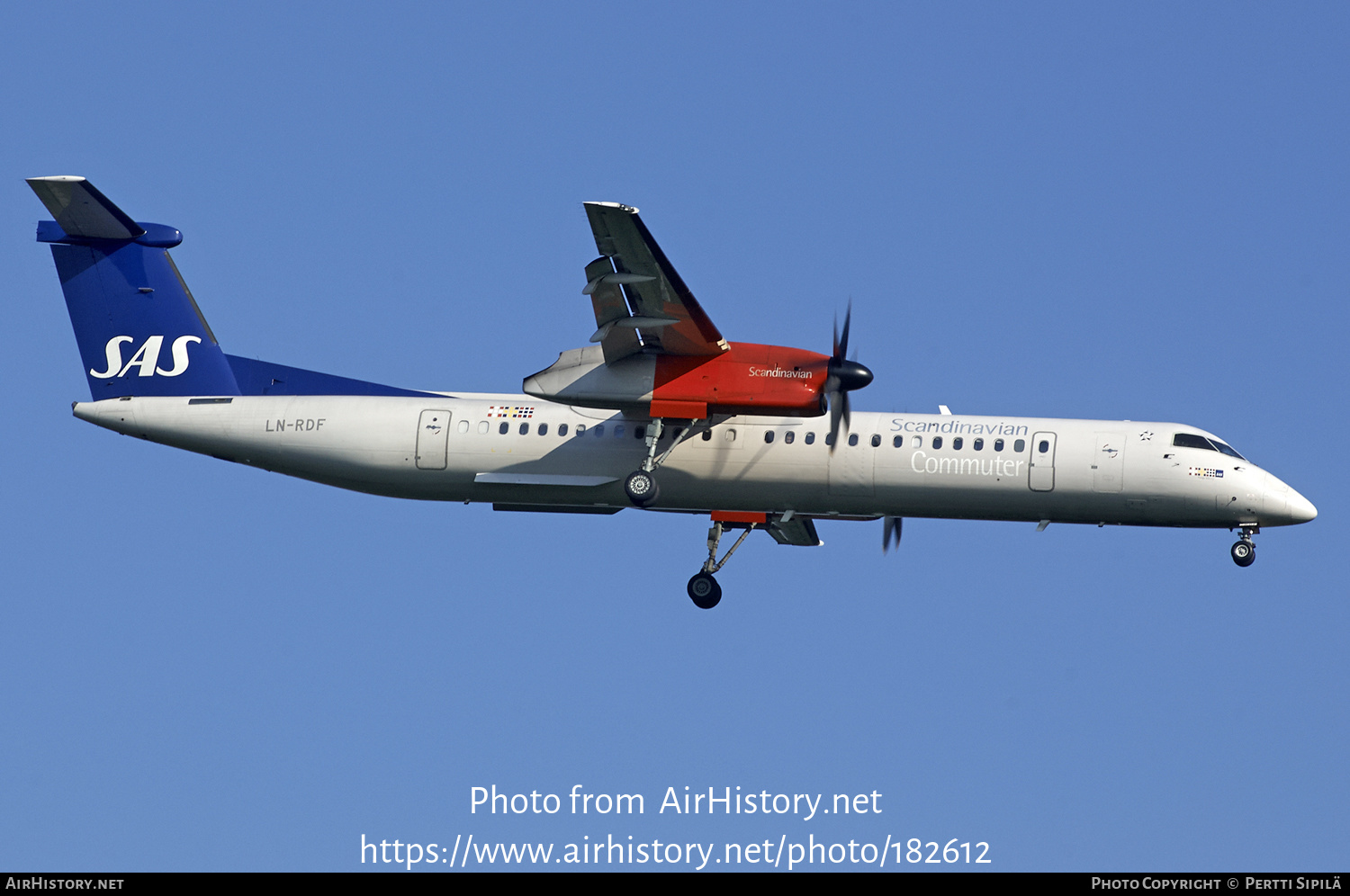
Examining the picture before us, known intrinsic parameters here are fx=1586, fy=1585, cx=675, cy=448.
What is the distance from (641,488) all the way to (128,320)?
1001 cm

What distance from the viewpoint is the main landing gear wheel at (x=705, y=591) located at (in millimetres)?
28094

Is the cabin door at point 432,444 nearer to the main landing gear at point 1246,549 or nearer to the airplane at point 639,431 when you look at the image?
the airplane at point 639,431

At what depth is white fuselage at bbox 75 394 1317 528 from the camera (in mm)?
25625

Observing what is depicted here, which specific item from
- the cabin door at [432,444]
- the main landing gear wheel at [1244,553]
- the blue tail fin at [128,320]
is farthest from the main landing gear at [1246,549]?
the blue tail fin at [128,320]

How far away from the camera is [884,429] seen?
26.4m

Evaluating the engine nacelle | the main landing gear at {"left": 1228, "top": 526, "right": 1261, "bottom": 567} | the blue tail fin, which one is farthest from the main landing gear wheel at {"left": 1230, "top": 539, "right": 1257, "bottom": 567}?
the blue tail fin

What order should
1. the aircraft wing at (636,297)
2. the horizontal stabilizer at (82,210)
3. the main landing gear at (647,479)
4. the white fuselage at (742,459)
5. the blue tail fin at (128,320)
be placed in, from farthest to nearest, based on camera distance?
1. the blue tail fin at (128,320)
2. the horizontal stabilizer at (82,210)
3. the main landing gear at (647,479)
4. the white fuselage at (742,459)
5. the aircraft wing at (636,297)

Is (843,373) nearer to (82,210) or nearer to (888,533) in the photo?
(888,533)

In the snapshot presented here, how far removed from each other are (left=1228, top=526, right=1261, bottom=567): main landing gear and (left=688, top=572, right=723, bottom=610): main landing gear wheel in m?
8.68

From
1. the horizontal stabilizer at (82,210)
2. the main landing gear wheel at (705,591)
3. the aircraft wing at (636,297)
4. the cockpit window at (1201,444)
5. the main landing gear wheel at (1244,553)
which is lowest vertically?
the main landing gear wheel at (705,591)

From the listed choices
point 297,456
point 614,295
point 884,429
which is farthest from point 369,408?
point 884,429

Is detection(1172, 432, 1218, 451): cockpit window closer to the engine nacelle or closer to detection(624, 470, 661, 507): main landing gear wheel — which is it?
the engine nacelle

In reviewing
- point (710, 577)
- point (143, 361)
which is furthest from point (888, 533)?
point (143, 361)

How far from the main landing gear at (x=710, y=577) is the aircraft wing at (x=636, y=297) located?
14.1ft
